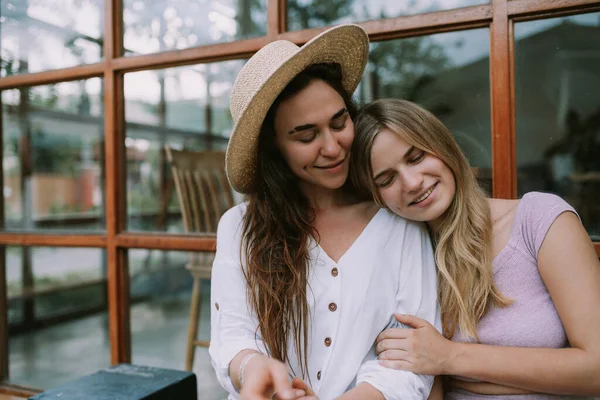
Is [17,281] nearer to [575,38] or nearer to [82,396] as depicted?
[82,396]

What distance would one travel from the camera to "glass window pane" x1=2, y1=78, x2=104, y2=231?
1830 millimetres

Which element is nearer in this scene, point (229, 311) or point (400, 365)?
point (400, 365)

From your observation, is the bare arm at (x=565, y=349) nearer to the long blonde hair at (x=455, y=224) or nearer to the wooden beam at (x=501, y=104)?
the long blonde hair at (x=455, y=224)

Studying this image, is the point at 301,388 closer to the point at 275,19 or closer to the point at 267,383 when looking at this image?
the point at 267,383

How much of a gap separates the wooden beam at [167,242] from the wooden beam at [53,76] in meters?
0.56

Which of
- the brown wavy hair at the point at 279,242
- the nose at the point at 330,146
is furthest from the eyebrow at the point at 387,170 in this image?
the brown wavy hair at the point at 279,242

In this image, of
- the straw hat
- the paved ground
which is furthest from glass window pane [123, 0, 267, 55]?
the paved ground

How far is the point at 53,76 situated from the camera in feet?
5.61

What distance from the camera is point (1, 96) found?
74.9 inches

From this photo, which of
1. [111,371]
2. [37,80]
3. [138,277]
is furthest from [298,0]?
[111,371]

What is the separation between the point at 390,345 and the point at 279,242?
34 cm

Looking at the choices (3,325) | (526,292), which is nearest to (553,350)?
(526,292)

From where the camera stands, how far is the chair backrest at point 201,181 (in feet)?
5.68

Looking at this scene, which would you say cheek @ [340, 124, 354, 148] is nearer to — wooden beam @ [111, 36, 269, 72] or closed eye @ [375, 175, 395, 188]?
closed eye @ [375, 175, 395, 188]
